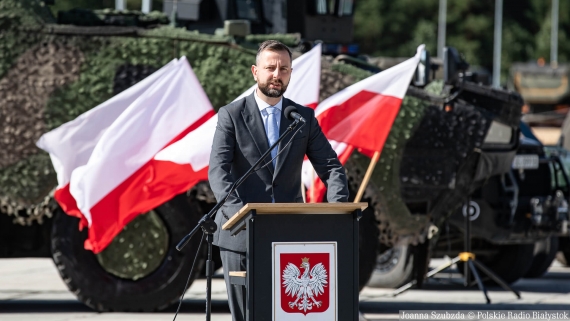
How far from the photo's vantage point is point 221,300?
12.1m

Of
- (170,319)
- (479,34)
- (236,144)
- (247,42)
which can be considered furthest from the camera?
(479,34)

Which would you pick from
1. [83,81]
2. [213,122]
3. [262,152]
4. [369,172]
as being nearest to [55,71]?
[83,81]

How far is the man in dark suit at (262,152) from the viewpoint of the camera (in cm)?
637

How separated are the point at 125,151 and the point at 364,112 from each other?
6.98 feet

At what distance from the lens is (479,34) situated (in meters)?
56.3

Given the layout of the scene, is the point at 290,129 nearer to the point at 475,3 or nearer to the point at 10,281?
the point at 10,281

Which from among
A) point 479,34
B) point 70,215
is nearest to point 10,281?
point 70,215

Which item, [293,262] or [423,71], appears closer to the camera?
[293,262]

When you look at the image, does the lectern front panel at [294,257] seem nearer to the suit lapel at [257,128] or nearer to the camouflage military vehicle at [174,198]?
the suit lapel at [257,128]

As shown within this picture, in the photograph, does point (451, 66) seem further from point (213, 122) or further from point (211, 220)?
point (211, 220)

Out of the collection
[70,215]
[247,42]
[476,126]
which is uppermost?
[247,42]

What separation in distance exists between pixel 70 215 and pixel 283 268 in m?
4.69

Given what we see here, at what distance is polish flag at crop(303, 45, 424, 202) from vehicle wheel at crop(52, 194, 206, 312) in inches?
50.2

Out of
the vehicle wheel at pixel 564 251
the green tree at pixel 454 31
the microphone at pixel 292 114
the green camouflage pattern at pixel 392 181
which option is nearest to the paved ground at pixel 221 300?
the green camouflage pattern at pixel 392 181
